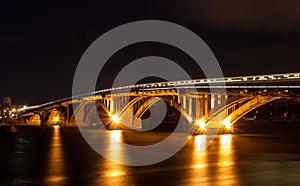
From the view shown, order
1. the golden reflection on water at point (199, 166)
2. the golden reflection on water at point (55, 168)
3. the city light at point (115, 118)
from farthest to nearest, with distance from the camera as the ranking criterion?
the city light at point (115, 118)
the golden reflection on water at point (55, 168)
the golden reflection on water at point (199, 166)

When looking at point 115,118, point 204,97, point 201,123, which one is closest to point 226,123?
point 201,123

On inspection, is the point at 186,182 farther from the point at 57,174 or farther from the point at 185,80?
the point at 185,80

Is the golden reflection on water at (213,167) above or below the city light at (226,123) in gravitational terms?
below

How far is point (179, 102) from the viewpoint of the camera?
7825cm

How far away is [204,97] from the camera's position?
72.6m

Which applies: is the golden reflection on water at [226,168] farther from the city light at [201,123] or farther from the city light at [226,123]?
the city light at [201,123]

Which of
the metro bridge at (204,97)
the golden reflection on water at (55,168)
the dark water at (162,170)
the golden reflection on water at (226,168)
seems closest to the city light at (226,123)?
the metro bridge at (204,97)

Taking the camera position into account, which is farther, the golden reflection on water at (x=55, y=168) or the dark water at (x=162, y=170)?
the golden reflection on water at (x=55, y=168)

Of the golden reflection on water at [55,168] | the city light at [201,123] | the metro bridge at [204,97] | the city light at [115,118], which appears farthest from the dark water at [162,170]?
the city light at [115,118]

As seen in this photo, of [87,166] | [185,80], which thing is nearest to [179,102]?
[185,80]

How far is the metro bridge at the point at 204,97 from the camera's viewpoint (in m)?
62.9

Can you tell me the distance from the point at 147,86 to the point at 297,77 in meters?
37.1

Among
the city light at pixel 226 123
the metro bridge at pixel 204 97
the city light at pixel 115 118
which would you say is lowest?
the city light at pixel 226 123

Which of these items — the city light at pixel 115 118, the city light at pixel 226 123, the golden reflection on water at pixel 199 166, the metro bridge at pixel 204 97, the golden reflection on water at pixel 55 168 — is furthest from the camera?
the city light at pixel 115 118
